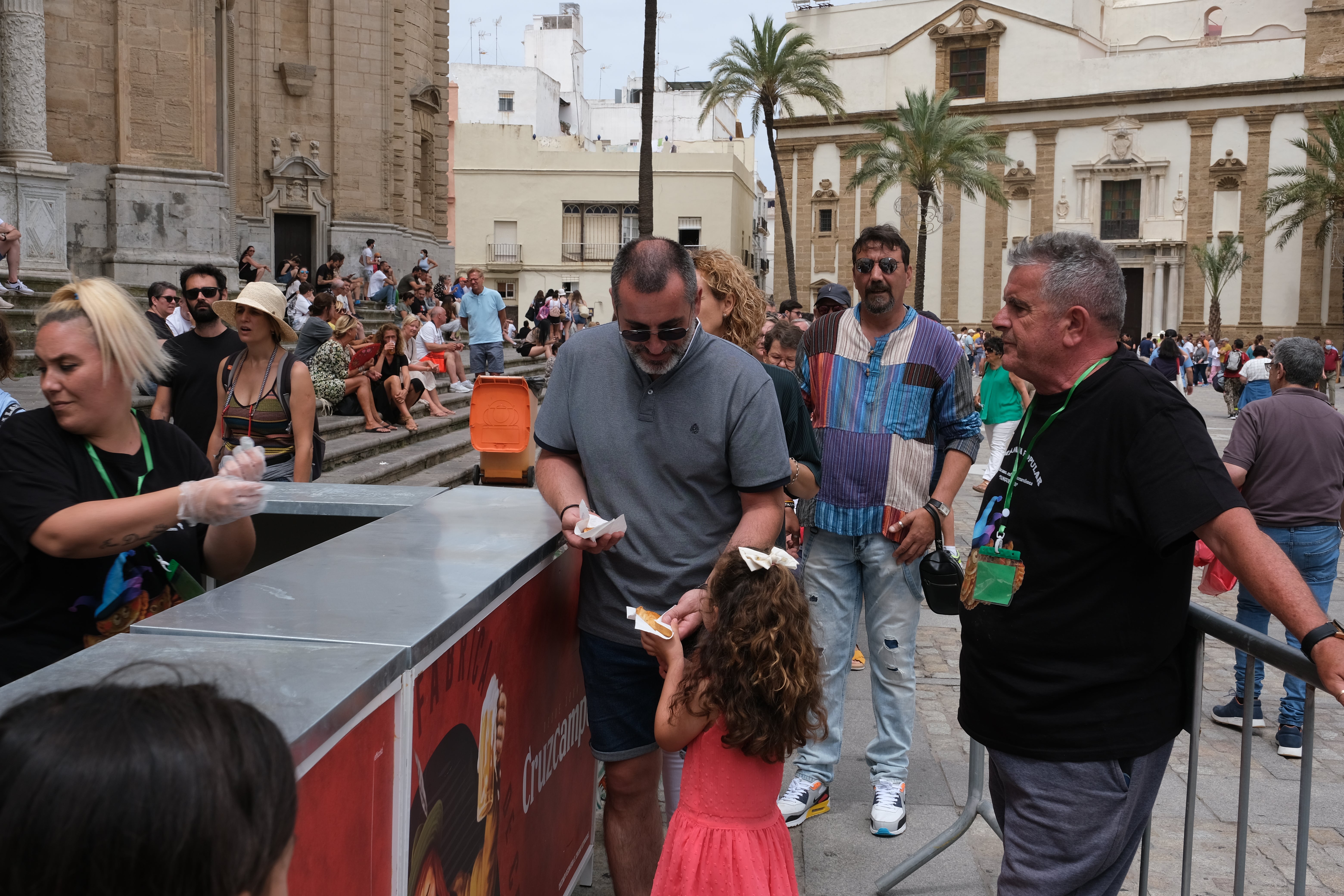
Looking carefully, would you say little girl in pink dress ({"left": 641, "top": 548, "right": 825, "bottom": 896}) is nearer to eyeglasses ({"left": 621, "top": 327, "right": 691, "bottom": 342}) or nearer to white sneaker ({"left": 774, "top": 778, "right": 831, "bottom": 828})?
eyeglasses ({"left": 621, "top": 327, "right": 691, "bottom": 342})

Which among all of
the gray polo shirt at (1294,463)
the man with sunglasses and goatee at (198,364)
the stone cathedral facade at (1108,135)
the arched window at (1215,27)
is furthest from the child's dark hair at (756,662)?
the arched window at (1215,27)

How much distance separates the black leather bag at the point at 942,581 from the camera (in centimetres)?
383

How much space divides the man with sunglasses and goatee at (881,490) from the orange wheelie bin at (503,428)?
5.85 meters

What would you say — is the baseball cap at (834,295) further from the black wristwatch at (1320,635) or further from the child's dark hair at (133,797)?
the child's dark hair at (133,797)

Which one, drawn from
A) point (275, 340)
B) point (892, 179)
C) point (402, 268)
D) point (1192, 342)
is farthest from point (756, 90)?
point (275, 340)

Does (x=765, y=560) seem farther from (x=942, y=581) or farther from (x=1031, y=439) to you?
(x=942, y=581)

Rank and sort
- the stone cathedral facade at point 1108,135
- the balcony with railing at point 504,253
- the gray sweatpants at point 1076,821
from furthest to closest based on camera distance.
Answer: the balcony with railing at point 504,253 < the stone cathedral facade at point 1108,135 < the gray sweatpants at point 1076,821

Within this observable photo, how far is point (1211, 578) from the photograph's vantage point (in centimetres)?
455

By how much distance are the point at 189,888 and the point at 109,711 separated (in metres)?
0.17

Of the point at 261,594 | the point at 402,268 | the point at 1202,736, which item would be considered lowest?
the point at 1202,736

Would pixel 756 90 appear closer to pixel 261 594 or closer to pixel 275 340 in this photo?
pixel 275 340

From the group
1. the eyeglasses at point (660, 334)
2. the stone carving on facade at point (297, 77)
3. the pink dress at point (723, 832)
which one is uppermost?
the stone carving on facade at point (297, 77)

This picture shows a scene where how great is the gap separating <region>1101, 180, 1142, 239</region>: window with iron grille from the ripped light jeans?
56.1 m

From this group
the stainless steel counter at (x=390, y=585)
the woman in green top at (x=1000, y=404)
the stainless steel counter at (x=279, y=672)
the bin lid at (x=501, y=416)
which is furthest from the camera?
the woman in green top at (x=1000, y=404)
